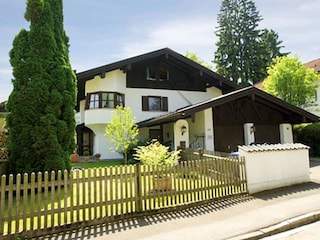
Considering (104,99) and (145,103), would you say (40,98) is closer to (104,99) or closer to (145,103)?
(104,99)

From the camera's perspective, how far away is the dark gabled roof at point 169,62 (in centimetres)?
1967

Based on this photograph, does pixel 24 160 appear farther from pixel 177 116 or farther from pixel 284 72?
pixel 284 72

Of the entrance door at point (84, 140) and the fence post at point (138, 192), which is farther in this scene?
the entrance door at point (84, 140)

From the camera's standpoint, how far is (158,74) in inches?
904

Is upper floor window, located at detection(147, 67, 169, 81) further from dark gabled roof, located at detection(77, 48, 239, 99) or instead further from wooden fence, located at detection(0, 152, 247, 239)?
wooden fence, located at detection(0, 152, 247, 239)

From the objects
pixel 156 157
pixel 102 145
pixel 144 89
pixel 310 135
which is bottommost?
pixel 156 157

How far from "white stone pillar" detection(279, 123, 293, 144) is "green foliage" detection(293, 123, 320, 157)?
1.71m

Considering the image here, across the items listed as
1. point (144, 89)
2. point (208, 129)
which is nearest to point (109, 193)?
point (208, 129)

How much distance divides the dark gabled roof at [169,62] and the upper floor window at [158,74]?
970 millimetres

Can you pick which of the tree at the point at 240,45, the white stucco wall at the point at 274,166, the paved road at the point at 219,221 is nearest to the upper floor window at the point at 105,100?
the white stucco wall at the point at 274,166

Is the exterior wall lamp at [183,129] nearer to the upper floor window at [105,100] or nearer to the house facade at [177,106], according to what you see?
the house facade at [177,106]

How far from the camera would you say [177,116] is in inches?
615

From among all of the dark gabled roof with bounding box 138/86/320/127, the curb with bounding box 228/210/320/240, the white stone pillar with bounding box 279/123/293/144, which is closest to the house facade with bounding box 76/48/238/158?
the dark gabled roof with bounding box 138/86/320/127

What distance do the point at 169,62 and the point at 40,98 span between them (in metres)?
15.2
